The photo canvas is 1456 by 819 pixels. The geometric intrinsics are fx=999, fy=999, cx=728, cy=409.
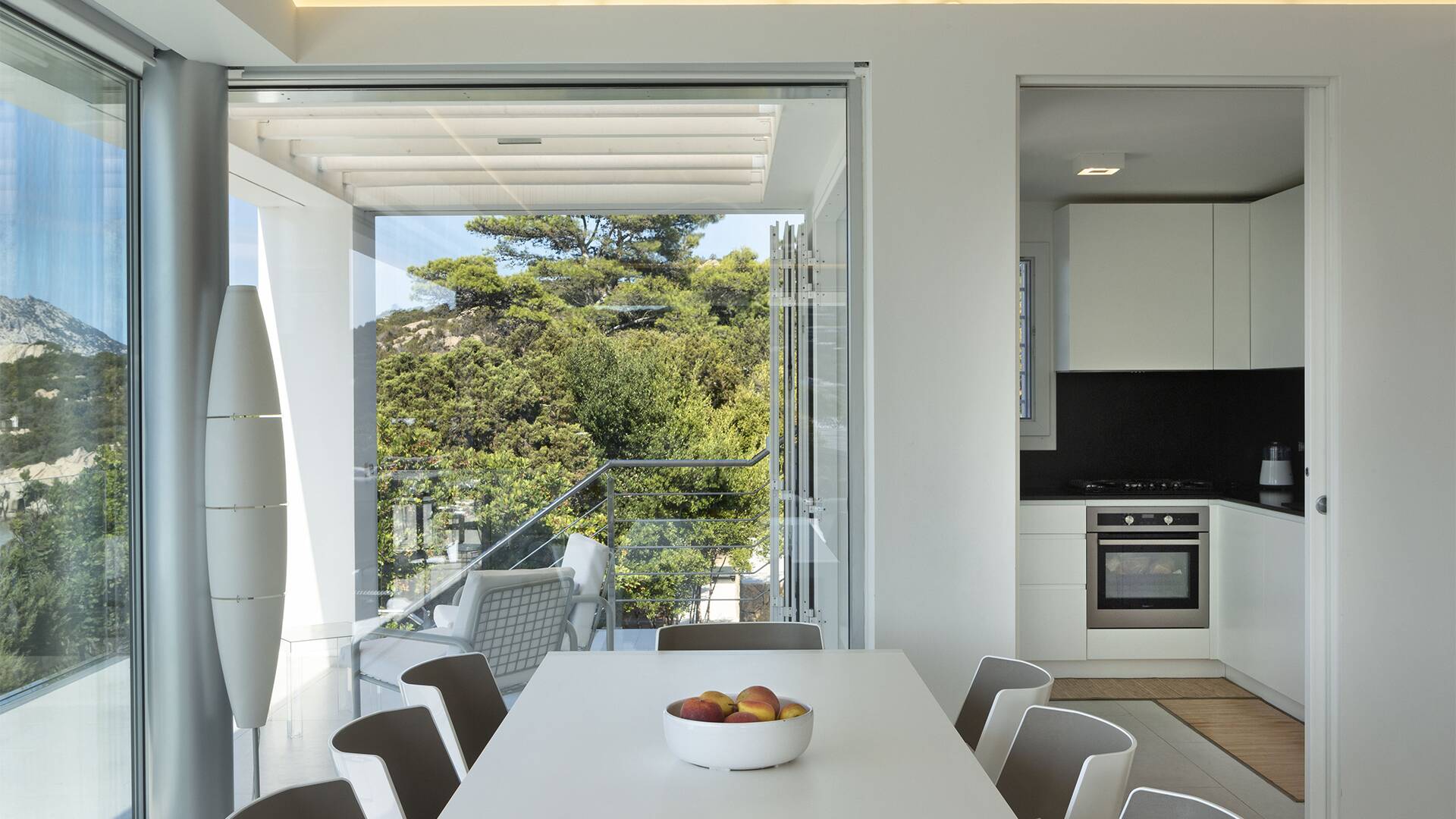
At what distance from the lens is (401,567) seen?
3.49 metres

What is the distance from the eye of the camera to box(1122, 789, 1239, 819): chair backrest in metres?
1.54

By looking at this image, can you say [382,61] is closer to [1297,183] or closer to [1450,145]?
[1450,145]

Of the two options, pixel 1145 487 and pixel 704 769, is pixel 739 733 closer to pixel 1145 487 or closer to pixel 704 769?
pixel 704 769

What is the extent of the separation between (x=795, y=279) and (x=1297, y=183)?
3.29 m

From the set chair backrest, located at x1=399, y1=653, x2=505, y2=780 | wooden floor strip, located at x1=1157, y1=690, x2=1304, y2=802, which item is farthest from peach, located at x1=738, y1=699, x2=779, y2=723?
wooden floor strip, located at x1=1157, y1=690, x2=1304, y2=802

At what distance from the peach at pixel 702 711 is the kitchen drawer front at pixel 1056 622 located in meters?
3.72

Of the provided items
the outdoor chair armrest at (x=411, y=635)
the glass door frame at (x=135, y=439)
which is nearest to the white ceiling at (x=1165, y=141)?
the outdoor chair armrest at (x=411, y=635)

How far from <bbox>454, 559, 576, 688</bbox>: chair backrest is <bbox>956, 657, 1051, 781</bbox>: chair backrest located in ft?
4.99

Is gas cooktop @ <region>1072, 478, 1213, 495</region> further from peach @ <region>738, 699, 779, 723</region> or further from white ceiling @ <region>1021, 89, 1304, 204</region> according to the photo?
peach @ <region>738, 699, 779, 723</region>

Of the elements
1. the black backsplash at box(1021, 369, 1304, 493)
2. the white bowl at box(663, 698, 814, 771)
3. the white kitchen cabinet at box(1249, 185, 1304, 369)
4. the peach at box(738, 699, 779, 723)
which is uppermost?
the white kitchen cabinet at box(1249, 185, 1304, 369)

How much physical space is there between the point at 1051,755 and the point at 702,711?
0.76m

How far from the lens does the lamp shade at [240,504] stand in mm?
3064

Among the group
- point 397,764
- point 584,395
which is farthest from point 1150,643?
point 397,764

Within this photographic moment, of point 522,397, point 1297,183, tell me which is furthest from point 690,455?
point 1297,183
